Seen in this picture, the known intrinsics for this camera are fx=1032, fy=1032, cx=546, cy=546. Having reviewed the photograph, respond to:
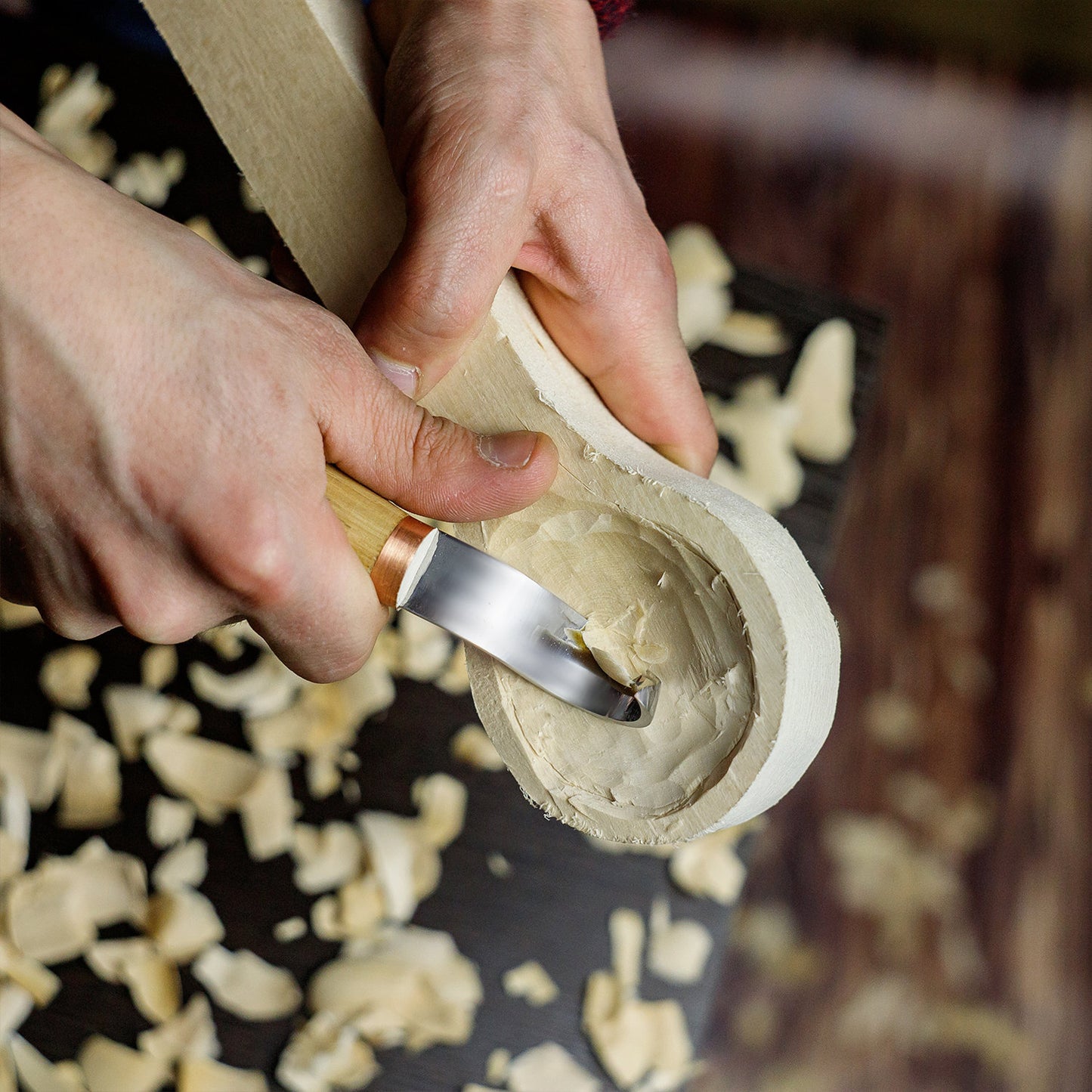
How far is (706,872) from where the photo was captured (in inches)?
32.8

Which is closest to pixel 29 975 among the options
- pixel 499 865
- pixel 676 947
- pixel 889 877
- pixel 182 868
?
pixel 182 868

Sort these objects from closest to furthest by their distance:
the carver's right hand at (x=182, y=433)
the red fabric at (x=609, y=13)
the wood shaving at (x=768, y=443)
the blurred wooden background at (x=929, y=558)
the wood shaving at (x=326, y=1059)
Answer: the carver's right hand at (x=182, y=433) → the red fabric at (x=609, y=13) → the wood shaving at (x=326, y=1059) → the wood shaving at (x=768, y=443) → the blurred wooden background at (x=929, y=558)

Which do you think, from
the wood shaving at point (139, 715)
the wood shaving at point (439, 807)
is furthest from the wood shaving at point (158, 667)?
the wood shaving at point (439, 807)

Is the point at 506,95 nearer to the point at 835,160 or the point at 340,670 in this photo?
the point at 340,670

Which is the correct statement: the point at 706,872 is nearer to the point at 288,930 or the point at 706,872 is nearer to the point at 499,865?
→ the point at 499,865

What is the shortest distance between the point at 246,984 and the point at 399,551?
49 cm

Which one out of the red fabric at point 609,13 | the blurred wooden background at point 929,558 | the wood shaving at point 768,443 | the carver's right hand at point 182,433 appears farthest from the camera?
the blurred wooden background at point 929,558

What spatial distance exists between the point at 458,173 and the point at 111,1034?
0.66 meters

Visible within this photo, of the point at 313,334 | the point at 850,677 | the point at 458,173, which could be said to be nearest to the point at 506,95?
the point at 458,173

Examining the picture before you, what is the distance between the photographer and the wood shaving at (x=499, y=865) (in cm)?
82

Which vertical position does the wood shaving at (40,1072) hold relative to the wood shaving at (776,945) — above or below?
above

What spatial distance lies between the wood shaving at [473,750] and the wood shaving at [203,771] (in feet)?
0.51

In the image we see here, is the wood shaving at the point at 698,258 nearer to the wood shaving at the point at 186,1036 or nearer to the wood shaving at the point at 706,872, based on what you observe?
the wood shaving at the point at 706,872

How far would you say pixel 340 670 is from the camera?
1.72 ft
